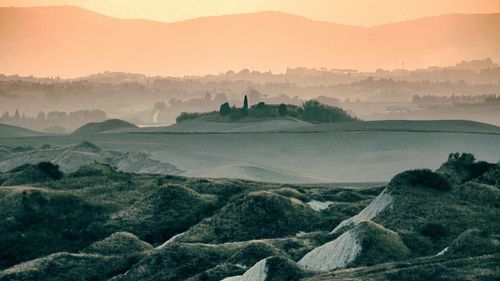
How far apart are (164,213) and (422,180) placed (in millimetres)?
33264

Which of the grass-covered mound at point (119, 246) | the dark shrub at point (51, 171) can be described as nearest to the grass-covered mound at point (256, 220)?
the grass-covered mound at point (119, 246)

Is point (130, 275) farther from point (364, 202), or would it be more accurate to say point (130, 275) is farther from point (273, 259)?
point (364, 202)

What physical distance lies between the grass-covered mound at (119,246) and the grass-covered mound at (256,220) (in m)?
5.57

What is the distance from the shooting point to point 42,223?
461 ft

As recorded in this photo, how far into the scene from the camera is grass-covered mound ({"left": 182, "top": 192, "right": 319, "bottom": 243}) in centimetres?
12688

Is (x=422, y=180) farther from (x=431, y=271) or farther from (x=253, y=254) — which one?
(x=431, y=271)

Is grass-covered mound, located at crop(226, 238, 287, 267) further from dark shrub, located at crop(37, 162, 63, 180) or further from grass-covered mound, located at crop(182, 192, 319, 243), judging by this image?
dark shrub, located at crop(37, 162, 63, 180)

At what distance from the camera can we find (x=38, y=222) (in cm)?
14038

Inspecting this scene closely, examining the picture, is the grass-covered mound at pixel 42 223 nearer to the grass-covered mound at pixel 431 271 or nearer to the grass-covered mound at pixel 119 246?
the grass-covered mound at pixel 119 246

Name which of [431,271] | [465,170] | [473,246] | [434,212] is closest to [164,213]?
[434,212]

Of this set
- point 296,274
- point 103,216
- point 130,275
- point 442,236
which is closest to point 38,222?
point 103,216

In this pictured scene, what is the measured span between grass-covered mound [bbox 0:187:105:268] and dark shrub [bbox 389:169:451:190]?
36.1 m

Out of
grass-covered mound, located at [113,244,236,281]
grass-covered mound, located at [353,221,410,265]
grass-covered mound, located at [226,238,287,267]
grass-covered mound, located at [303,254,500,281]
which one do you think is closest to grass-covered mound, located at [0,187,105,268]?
grass-covered mound, located at [113,244,236,281]

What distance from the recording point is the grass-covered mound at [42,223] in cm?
13088
